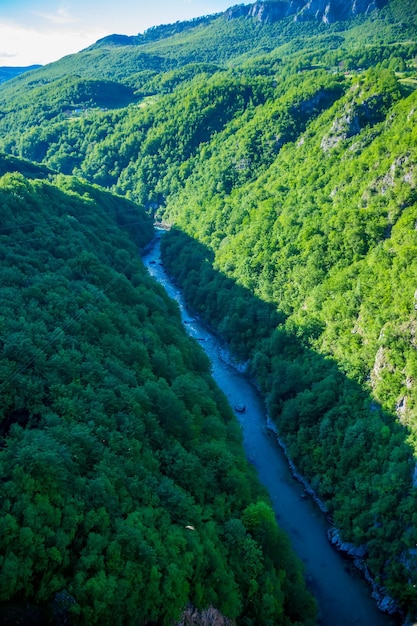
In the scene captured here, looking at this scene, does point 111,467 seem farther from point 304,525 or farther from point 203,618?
point 304,525

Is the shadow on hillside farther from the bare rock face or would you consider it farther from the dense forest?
the bare rock face

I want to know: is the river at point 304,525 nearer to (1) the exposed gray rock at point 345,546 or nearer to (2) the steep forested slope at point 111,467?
(1) the exposed gray rock at point 345,546

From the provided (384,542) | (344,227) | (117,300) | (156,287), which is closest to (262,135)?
(344,227)

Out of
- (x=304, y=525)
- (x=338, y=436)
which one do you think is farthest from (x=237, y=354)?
(x=304, y=525)

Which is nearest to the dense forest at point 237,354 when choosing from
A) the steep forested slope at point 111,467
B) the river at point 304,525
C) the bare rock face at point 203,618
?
the steep forested slope at point 111,467

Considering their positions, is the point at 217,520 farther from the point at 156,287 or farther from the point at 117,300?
the point at 156,287
